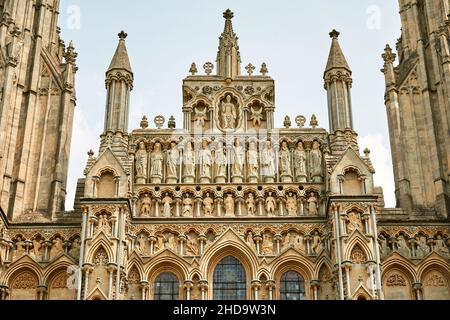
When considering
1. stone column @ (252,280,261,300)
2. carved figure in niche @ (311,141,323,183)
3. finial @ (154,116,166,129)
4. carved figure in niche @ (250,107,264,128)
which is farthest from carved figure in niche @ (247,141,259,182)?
stone column @ (252,280,261,300)

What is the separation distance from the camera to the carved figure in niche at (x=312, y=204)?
29422 millimetres

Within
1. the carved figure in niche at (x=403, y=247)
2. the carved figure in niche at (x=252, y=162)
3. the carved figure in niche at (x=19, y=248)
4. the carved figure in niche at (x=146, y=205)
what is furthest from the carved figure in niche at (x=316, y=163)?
the carved figure in niche at (x=19, y=248)

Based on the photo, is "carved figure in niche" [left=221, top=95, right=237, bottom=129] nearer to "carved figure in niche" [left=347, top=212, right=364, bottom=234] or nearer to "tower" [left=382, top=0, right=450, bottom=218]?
"tower" [left=382, top=0, right=450, bottom=218]

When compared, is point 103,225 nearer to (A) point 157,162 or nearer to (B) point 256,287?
(A) point 157,162

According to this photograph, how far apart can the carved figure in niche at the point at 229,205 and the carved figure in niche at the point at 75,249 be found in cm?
519

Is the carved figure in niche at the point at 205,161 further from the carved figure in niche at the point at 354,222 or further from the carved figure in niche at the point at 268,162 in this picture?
the carved figure in niche at the point at 354,222

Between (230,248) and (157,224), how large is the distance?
2.64 metres

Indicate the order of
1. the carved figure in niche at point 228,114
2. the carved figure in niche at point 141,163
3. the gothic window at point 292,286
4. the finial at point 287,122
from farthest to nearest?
1. the carved figure in niche at point 228,114
2. the finial at point 287,122
3. the carved figure in niche at point 141,163
4. the gothic window at point 292,286

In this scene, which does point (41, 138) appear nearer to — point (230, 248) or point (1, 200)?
point (1, 200)

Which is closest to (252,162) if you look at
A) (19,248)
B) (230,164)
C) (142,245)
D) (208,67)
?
(230,164)

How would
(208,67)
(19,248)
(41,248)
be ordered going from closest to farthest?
(19,248), (41,248), (208,67)

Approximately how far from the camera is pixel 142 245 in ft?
95.0

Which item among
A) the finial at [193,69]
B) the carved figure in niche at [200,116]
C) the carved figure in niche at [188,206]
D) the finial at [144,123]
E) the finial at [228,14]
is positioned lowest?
the carved figure in niche at [188,206]

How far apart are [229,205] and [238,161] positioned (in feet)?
6.24
